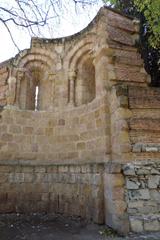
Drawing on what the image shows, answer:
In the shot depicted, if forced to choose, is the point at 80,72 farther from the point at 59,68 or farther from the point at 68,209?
the point at 68,209

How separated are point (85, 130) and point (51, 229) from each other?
9.25 ft

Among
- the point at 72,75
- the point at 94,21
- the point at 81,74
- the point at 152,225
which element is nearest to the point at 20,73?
the point at 72,75

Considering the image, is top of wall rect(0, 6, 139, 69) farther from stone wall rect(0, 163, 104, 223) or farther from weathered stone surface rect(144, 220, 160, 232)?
weathered stone surface rect(144, 220, 160, 232)

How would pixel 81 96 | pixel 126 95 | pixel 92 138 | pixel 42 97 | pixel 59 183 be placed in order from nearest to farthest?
pixel 126 95
pixel 92 138
pixel 59 183
pixel 81 96
pixel 42 97

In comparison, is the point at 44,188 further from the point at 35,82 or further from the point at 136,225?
the point at 35,82

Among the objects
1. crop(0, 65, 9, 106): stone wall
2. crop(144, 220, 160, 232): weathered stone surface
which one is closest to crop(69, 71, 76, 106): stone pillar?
crop(0, 65, 9, 106): stone wall

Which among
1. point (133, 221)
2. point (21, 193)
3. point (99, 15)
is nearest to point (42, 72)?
point (99, 15)

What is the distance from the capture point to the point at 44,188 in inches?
306

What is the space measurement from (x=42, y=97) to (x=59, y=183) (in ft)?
10.6

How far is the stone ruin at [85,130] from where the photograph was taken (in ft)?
17.6

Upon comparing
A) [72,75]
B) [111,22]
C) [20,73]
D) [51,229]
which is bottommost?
[51,229]

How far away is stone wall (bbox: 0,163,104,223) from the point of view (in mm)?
7027

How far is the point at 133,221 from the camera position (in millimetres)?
5105

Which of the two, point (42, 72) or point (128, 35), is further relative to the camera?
point (42, 72)
